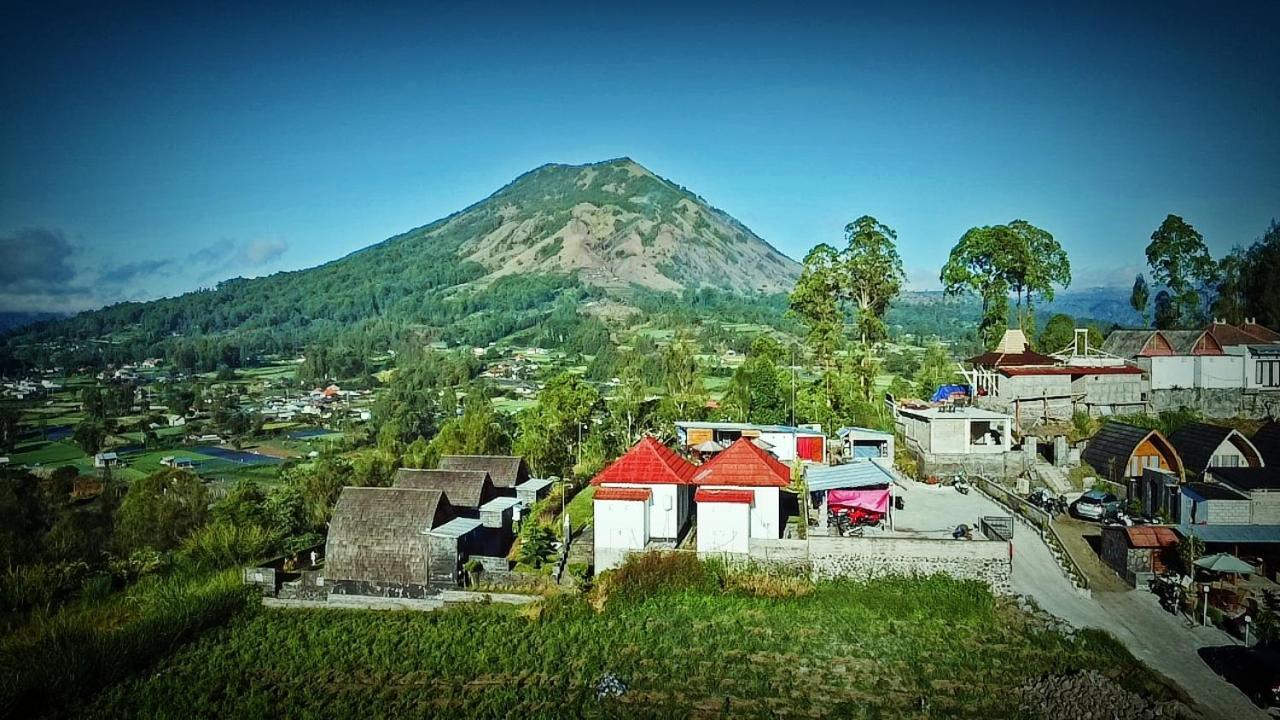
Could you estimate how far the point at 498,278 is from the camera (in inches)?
5251

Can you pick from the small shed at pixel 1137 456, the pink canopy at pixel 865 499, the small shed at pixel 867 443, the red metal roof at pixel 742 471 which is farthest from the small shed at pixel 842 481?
the small shed at pixel 1137 456

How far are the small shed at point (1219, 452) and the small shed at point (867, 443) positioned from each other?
7852 mm

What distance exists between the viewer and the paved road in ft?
39.8

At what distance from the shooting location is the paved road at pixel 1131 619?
478 inches

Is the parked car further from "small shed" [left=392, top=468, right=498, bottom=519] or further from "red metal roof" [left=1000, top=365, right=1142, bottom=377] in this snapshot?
"small shed" [left=392, top=468, right=498, bottom=519]

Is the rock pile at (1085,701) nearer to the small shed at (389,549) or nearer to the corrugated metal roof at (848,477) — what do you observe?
the corrugated metal roof at (848,477)

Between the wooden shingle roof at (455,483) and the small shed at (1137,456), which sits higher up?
the small shed at (1137,456)

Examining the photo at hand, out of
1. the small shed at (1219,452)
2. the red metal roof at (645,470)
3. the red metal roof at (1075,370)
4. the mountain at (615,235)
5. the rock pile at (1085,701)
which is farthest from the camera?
the mountain at (615,235)

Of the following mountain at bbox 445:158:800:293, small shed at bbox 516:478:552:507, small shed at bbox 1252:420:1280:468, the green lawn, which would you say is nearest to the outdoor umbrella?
small shed at bbox 1252:420:1280:468

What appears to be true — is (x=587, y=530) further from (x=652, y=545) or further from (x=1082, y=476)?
(x=1082, y=476)

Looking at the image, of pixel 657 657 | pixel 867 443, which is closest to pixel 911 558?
pixel 657 657

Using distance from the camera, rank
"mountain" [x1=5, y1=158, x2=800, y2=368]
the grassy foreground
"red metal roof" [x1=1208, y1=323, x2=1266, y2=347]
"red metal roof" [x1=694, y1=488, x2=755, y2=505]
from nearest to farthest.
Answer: the grassy foreground < "red metal roof" [x1=694, y1=488, x2=755, y2=505] < "red metal roof" [x1=1208, y1=323, x2=1266, y2=347] < "mountain" [x1=5, y1=158, x2=800, y2=368]

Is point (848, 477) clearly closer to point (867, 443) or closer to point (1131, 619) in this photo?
point (1131, 619)

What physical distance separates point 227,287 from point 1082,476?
467ft
